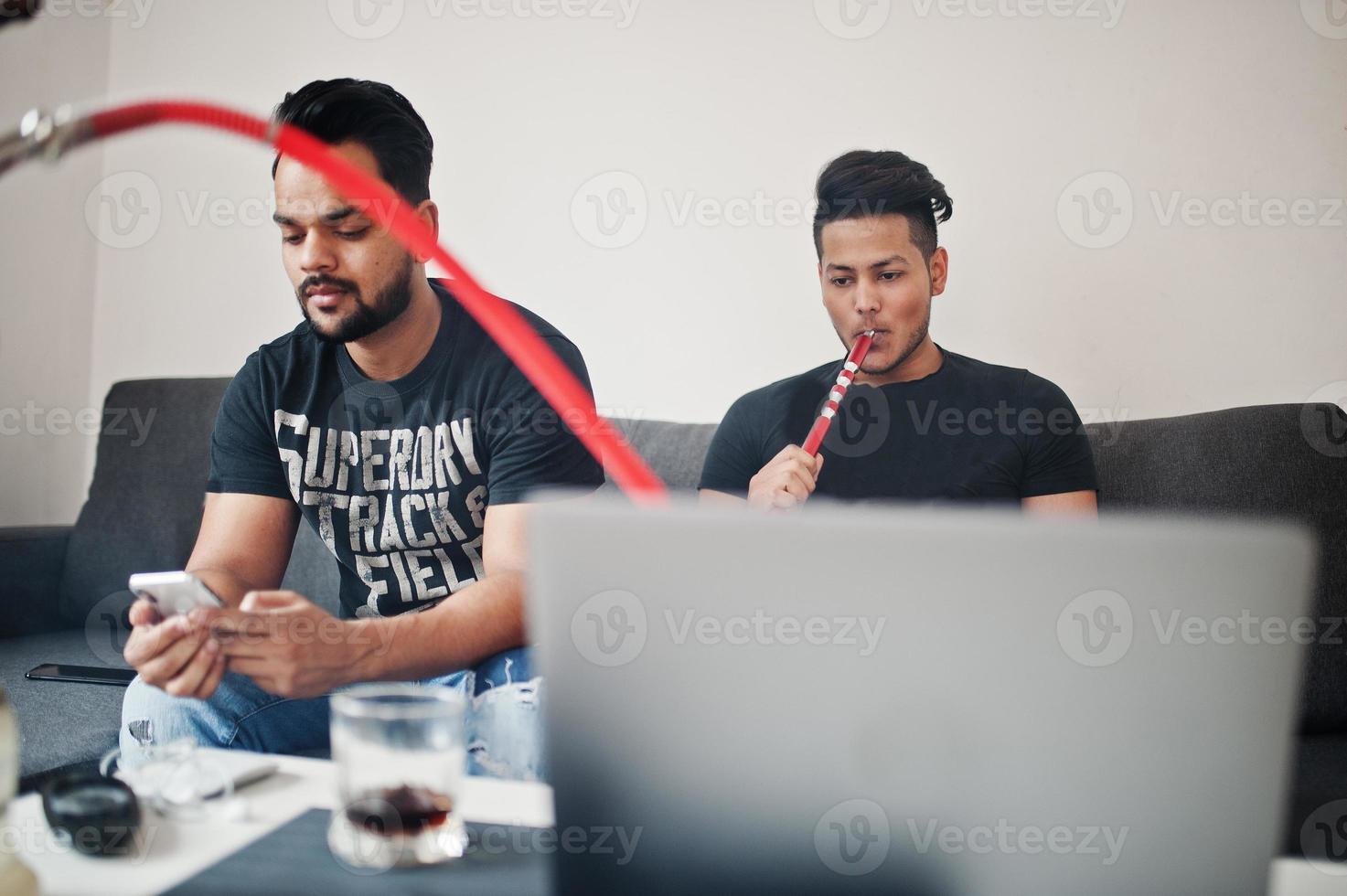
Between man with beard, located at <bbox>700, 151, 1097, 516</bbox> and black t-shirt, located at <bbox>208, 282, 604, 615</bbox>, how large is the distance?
397 millimetres

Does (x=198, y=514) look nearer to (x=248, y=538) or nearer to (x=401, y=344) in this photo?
(x=248, y=538)

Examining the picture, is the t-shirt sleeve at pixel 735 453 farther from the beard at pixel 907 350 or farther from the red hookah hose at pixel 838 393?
the beard at pixel 907 350

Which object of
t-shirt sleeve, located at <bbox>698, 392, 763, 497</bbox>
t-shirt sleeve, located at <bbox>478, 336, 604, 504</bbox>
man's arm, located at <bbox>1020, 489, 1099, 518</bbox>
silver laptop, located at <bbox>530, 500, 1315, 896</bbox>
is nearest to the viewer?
silver laptop, located at <bbox>530, 500, 1315, 896</bbox>

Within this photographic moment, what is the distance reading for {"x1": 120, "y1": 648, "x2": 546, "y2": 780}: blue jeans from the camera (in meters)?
1.25

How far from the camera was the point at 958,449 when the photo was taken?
1.82 meters

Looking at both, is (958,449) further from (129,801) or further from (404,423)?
(129,801)

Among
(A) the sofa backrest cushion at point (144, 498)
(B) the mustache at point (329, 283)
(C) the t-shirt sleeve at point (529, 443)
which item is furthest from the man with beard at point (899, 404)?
(A) the sofa backrest cushion at point (144, 498)

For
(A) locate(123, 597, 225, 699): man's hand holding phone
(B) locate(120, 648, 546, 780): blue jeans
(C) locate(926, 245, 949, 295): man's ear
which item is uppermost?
(C) locate(926, 245, 949, 295): man's ear

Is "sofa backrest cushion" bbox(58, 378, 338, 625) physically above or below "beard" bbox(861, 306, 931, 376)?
below

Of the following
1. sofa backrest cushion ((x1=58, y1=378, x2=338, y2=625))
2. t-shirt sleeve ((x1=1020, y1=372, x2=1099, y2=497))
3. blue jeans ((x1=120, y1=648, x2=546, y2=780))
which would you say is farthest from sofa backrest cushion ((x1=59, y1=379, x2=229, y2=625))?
t-shirt sleeve ((x1=1020, y1=372, x2=1099, y2=497))

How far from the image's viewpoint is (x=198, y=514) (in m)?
2.21

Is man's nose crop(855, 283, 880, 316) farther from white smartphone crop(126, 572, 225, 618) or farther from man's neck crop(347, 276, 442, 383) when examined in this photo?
white smartphone crop(126, 572, 225, 618)

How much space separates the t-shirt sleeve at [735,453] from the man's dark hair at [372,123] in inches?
26.3

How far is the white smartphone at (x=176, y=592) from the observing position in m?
1.03
